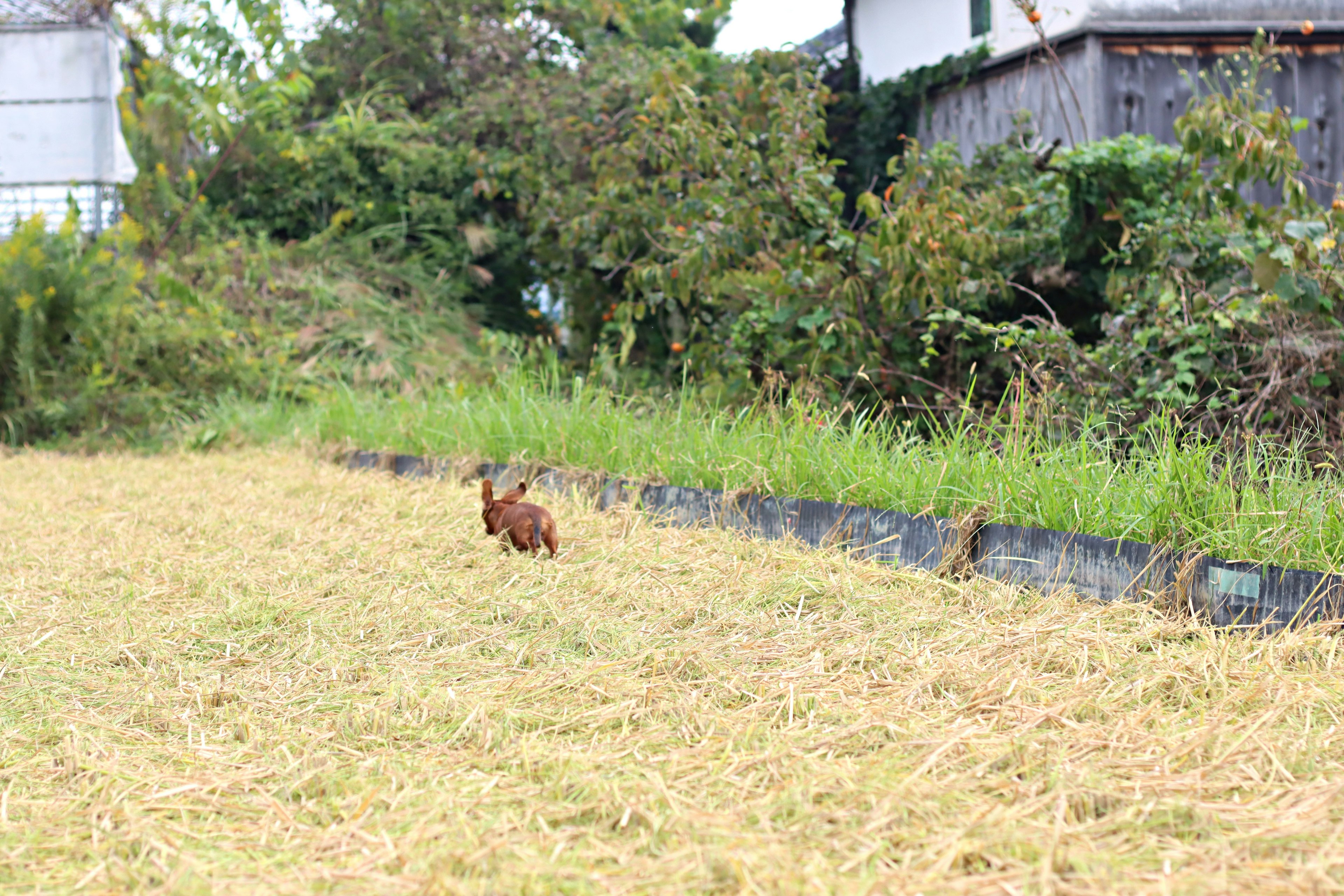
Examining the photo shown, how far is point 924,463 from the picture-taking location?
8.94ft

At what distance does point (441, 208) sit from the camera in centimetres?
815

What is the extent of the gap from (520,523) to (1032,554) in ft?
4.13

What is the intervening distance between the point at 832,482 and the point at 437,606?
1.11 m

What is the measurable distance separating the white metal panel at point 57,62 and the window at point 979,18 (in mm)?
6965

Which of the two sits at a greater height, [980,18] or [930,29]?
[930,29]

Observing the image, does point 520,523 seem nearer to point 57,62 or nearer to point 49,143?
point 49,143

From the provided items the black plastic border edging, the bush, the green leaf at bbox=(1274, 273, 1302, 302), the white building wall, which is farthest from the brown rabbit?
the white building wall

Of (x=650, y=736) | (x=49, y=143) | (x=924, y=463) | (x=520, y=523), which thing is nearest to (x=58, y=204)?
(x=49, y=143)

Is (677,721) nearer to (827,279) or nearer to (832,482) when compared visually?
(832,482)

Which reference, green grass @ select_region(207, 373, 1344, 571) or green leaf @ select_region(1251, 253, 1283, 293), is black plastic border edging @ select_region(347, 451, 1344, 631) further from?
green leaf @ select_region(1251, 253, 1283, 293)

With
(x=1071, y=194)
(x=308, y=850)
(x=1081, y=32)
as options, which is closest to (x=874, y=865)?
(x=308, y=850)

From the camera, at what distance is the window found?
7.50m

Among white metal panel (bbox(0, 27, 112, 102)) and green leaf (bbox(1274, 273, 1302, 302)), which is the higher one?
white metal panel (bbox(0, 27, 112, 102))

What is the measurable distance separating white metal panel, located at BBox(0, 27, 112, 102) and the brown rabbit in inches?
311
